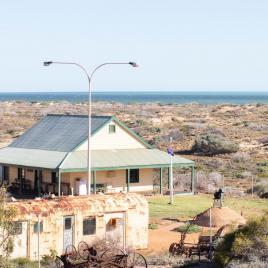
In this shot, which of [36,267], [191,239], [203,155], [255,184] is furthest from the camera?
[203,155]

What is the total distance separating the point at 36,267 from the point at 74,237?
2978 mm

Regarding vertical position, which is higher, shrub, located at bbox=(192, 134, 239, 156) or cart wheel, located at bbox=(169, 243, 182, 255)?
cart wheel, located at bbox=(169, 243, 182, 255)

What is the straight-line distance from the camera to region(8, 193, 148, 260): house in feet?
80.6

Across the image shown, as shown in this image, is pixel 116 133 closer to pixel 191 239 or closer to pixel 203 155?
pixel 191 239

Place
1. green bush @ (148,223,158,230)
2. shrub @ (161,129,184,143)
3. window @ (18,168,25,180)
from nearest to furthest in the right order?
green bush @ (148,223,158,230) < window @ (18,168,25,180) < shrub @ (161,129,184,143)

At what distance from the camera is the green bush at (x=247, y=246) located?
2012cm

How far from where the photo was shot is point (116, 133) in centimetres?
4225

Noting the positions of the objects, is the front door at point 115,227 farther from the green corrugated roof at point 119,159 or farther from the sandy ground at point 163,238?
the green corrugated roof at point 119,159

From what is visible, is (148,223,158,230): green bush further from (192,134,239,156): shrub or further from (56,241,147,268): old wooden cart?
(192,134,239,156): shrub

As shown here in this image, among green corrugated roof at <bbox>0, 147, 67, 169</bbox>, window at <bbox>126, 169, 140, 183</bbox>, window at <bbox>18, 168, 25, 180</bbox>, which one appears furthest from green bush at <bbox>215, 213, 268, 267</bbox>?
window at <bbox>18, 168, 25, 180</bbox>

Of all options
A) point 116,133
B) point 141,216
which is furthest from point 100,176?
point 141,216

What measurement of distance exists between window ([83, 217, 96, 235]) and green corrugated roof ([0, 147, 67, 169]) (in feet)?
39.9

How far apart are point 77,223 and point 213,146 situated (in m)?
40.6

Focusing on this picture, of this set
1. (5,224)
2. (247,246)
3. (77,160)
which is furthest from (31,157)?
(247,246)
